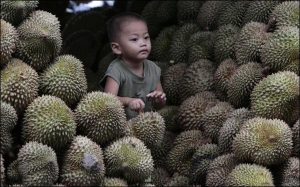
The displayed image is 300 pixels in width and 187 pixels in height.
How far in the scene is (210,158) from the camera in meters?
3.66

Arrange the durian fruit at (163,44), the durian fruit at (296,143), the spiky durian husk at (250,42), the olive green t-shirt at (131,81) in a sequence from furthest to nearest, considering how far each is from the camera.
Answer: the durian fruit at (163,44) → the olive green t-shirt at (131,81) → the spiky durian husk at (250,42) → the durian fruit at (296,143)

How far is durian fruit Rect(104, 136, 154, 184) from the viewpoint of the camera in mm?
3053

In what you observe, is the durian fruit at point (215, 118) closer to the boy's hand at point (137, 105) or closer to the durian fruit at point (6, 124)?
the boy's hand at point (137, 105)

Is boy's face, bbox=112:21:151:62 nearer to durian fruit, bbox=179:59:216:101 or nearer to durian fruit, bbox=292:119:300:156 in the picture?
durian fruit, bbox=179:59:216:101

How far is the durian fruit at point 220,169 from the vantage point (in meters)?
3.37

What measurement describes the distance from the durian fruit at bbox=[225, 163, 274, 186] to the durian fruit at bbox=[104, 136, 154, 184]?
47cm

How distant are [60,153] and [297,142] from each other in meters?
1.34

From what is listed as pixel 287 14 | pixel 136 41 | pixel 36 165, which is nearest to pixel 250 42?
pixel 287 14

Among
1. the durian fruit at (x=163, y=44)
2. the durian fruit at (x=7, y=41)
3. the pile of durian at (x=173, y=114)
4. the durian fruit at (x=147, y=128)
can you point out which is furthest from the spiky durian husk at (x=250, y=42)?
the durian fruit at (x=7, y=41)

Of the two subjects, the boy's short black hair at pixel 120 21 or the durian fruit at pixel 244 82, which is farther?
the boy's short black hair at pixel 120 21

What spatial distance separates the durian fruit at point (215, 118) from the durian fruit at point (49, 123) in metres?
1.14

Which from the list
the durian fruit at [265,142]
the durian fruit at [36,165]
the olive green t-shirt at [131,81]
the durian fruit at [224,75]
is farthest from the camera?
the olive green t-shirt at [131,81]

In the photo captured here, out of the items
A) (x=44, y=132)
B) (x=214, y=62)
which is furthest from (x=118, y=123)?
(x=214, y=62)

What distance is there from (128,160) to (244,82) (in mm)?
1040
